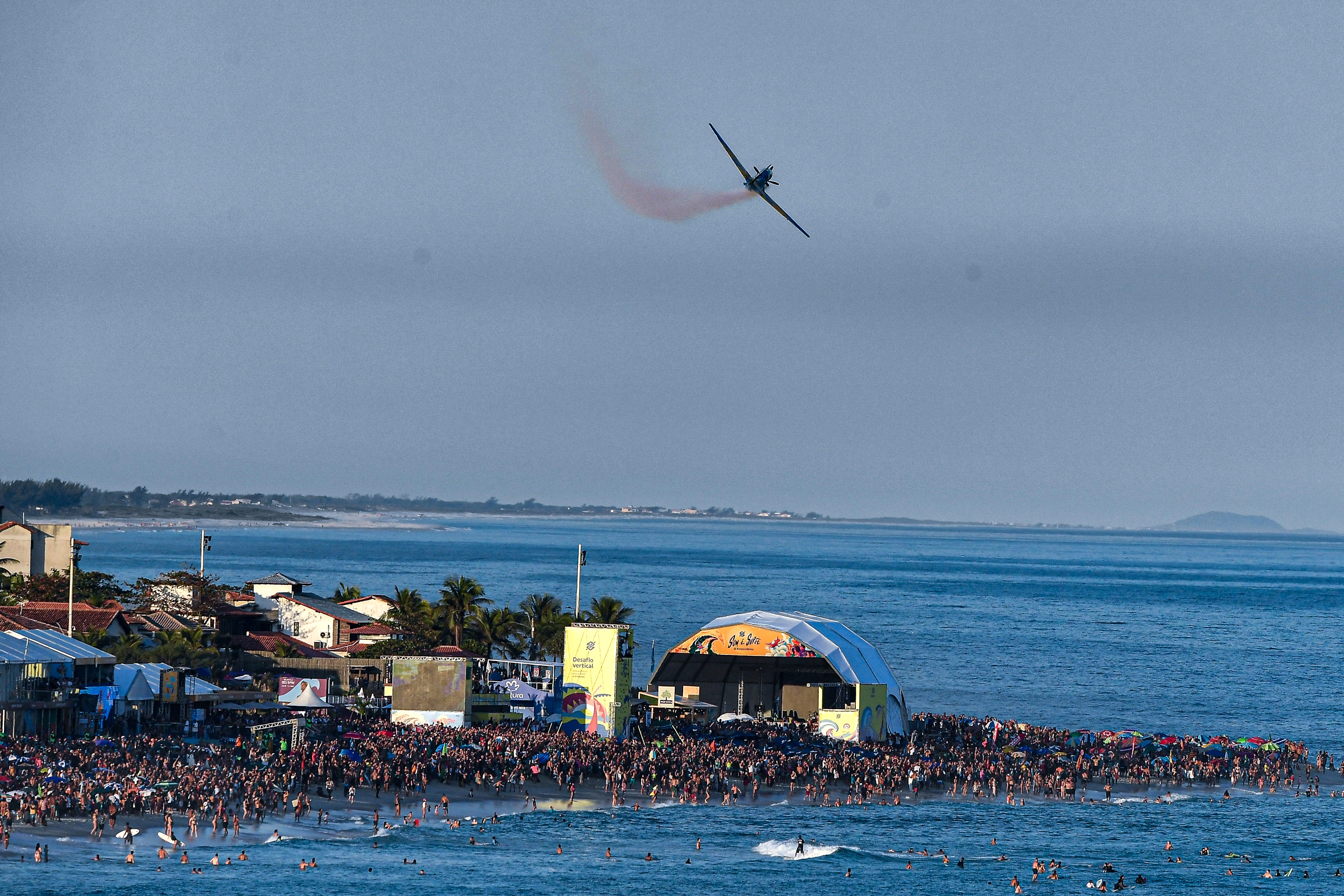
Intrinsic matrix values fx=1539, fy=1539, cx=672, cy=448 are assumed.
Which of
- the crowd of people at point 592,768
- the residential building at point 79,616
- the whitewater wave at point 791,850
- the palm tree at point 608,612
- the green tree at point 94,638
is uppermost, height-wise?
the palm tree at point 608,612

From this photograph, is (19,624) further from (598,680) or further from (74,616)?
(598,680)

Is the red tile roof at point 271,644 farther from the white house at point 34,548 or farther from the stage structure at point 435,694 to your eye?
the white house at point 34,548

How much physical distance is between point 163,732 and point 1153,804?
4094 centimetres

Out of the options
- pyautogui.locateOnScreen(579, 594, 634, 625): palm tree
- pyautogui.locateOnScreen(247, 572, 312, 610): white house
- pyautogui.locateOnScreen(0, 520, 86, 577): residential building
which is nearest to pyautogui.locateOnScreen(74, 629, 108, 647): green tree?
pyautogui.locateOnScreen(579, 594, 634, 625): palm tree

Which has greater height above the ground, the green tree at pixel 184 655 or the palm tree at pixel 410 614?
the palm tree at pixel 410 614

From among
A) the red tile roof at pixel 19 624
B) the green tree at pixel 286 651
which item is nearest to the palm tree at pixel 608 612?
the green tree at pixel 286 651

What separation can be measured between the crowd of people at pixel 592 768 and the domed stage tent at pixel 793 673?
1.49 m

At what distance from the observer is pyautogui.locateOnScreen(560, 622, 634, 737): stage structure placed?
67500 mm

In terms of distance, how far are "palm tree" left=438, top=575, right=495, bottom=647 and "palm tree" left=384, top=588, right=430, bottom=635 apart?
1297 millimetres

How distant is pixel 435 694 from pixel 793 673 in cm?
2087

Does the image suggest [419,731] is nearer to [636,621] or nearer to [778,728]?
[778,728]

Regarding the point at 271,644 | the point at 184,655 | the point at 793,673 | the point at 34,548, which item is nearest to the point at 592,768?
the point at 793,673

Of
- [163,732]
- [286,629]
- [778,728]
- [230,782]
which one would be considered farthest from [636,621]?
[230,782]

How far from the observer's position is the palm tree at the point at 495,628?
92.7 meters
